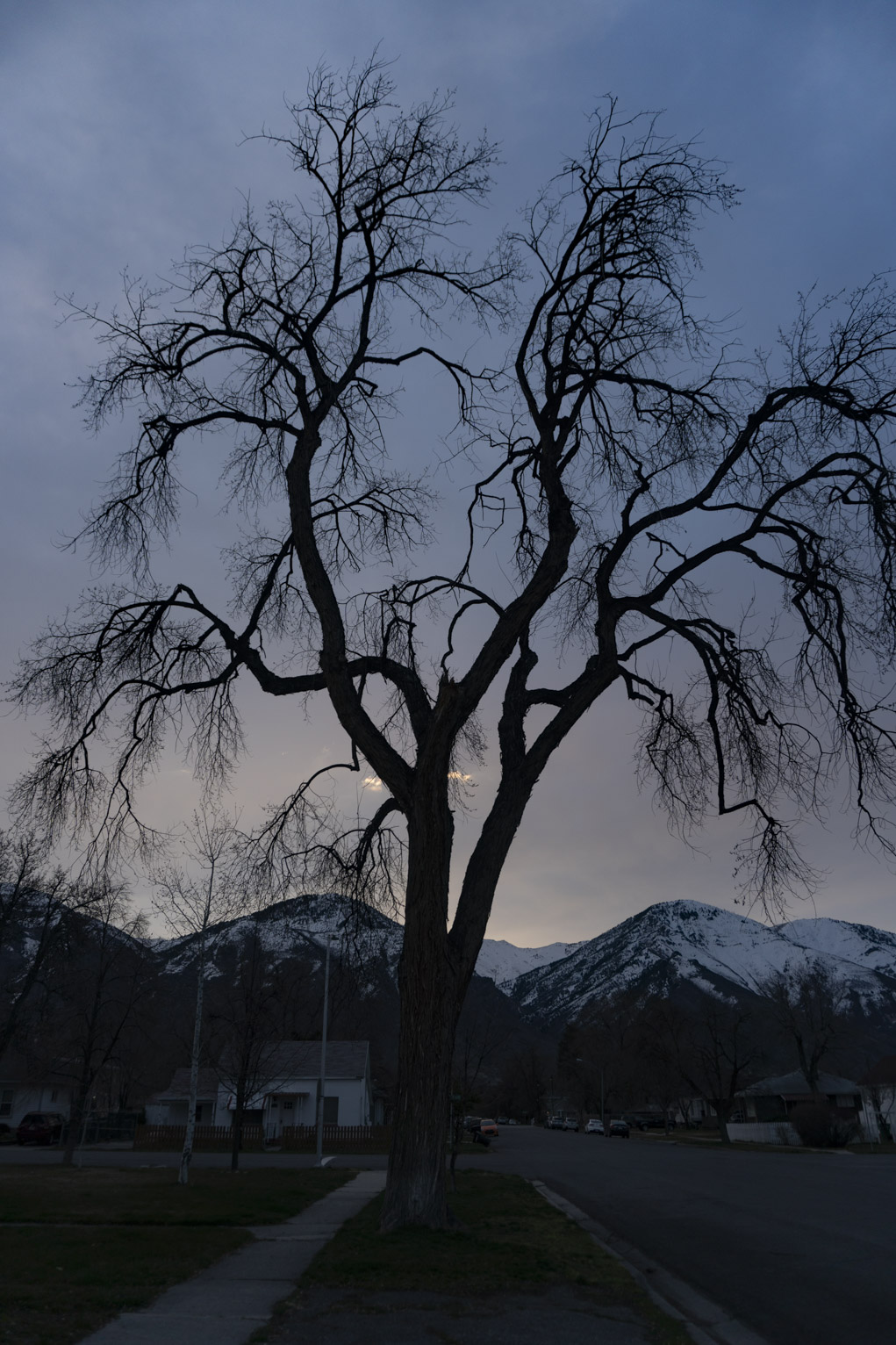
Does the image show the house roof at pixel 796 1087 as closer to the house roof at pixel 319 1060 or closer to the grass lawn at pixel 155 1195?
the house roof at pixel 319 1060

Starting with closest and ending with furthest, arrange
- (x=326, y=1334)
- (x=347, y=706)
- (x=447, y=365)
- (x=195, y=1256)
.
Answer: (x=326, y=1334) → (x=195, y=1256) → (x=347, y=706) → (x=447, y=365)

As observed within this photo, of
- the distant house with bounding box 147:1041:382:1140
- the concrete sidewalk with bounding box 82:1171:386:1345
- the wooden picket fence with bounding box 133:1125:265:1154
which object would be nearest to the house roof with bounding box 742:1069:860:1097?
the distant house with bounding box 147:1041:382:1140

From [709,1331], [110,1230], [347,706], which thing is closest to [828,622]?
[347,706]

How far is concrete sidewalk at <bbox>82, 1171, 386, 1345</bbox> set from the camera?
566cm

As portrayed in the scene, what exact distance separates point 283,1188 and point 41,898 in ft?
50.6

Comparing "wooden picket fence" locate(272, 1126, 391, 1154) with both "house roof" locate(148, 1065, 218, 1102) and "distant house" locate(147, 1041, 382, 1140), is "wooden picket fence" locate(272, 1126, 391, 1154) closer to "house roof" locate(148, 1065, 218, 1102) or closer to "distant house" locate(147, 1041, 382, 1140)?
"distant house" locate(147, 1041, 382, 1140)

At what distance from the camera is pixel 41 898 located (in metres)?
30.4

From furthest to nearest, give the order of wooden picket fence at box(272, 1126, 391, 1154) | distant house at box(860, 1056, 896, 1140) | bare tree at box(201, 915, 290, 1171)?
distant house at box(860, 1056, 896, 1140) < wooden picket fence at box(272, 1126, 391, 1154) < bare tree at box(201, 915, 290, 1171)

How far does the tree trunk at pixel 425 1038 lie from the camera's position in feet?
30.2

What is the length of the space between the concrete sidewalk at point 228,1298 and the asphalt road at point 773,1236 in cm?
362

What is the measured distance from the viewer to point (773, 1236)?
1145 centimetres

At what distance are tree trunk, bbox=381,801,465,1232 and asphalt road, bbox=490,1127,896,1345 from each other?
2.63 m

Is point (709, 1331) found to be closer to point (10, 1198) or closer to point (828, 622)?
point (828, 622)

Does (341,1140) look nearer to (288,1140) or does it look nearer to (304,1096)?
(288,1140)
